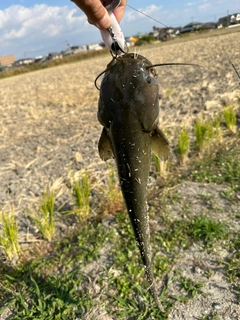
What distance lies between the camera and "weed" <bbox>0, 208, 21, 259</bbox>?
10.1ft

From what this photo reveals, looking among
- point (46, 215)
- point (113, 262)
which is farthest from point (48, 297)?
point (46, 215)

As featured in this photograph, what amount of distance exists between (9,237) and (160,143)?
7.09 ft

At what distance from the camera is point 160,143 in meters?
1.63

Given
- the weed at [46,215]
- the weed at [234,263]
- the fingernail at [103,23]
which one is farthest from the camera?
the weed at [46,215]

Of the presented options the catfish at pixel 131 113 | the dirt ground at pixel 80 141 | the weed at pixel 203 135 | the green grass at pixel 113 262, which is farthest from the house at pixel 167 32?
the green grass at pixel 113 262

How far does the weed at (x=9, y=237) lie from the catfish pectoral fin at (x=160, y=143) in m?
1.98

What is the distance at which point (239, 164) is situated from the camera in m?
4.21

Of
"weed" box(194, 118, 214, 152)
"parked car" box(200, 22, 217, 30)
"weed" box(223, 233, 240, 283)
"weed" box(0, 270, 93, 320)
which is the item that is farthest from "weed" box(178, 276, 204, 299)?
"weed" box(194, 118, 214, 152)

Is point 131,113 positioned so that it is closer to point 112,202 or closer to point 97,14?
point 97,14

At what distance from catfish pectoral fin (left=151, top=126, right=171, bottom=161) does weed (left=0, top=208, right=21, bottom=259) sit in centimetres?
198

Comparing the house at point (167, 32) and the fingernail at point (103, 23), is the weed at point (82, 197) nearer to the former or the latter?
the house at point (167, 32)

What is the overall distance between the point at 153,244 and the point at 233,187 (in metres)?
1.33

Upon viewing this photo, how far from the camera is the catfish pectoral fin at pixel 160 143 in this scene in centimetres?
160

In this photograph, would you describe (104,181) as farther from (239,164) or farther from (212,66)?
(212,66)
